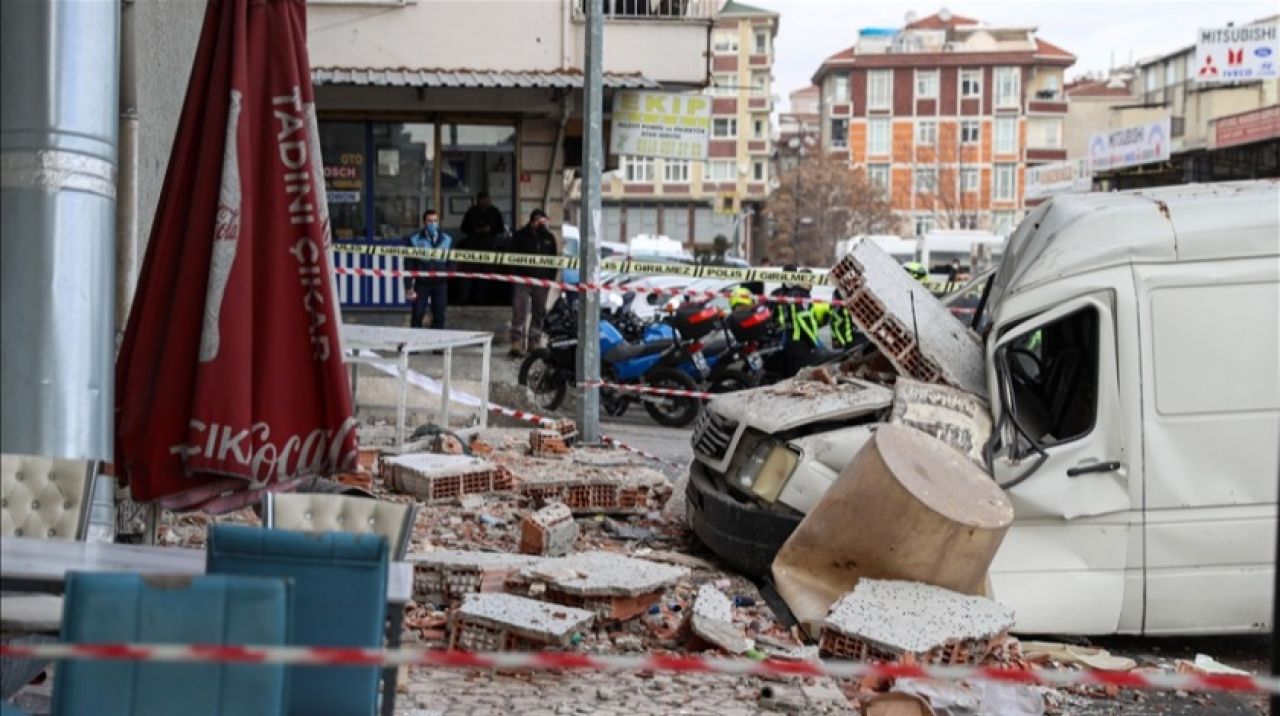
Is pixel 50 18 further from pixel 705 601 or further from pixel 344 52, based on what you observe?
pixel 344 52

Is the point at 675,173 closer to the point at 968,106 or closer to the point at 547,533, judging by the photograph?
the point at 968,106

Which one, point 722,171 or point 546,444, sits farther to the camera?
point 722,171

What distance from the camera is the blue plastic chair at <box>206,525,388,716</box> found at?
465 cm

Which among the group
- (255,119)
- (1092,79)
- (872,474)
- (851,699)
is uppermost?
(1092,79)

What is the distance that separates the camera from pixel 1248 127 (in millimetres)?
46906

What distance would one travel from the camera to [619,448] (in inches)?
541

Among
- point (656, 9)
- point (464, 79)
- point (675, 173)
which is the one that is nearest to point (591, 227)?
point (464, 79)

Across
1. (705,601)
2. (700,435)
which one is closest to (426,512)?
(700,435)

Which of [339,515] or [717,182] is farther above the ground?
[717,182]

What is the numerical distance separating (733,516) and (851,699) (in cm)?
227

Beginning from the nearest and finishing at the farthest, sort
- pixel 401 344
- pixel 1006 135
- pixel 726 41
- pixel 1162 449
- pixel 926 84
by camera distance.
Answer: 1. pixel 1162 449
2. pixel 401 344
3. pixel 1006 135
4. pixel 926 84
5. pixel 726 41

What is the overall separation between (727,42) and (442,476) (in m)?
115

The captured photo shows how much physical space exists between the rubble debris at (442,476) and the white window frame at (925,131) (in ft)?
365

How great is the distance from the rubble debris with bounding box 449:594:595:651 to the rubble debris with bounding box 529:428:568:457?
530 cm
